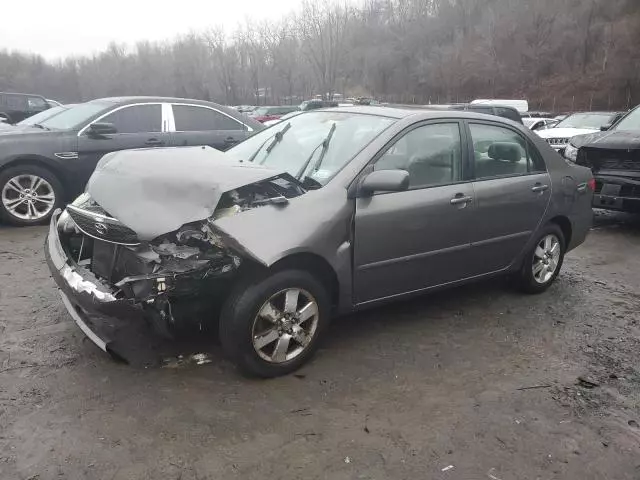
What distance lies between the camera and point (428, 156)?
3857mm

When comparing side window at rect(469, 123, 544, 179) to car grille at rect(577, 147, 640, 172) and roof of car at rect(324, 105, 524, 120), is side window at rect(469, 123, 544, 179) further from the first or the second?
car grille at rect(577, 147, 640, 172)

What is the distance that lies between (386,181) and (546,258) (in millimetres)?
2286

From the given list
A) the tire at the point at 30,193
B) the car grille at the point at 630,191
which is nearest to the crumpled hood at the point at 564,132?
the car grille at the point at 630,191

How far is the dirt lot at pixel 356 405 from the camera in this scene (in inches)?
98.9

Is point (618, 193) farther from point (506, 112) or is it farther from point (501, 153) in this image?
point (506, 112)

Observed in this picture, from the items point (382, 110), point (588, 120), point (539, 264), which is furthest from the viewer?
point (588, 120)

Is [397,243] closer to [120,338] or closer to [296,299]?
[296,299]

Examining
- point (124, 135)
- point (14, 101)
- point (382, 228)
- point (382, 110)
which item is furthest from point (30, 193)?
point (14, 101)

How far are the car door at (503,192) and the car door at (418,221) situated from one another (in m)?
0.14

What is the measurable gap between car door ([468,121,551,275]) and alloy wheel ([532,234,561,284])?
0.31 m

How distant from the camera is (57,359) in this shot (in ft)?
10.9

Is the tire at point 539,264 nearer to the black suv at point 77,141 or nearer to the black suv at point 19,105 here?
the black suv at point 77,141

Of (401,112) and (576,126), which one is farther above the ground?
(401,112)

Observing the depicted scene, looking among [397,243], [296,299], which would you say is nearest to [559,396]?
[397,243]
